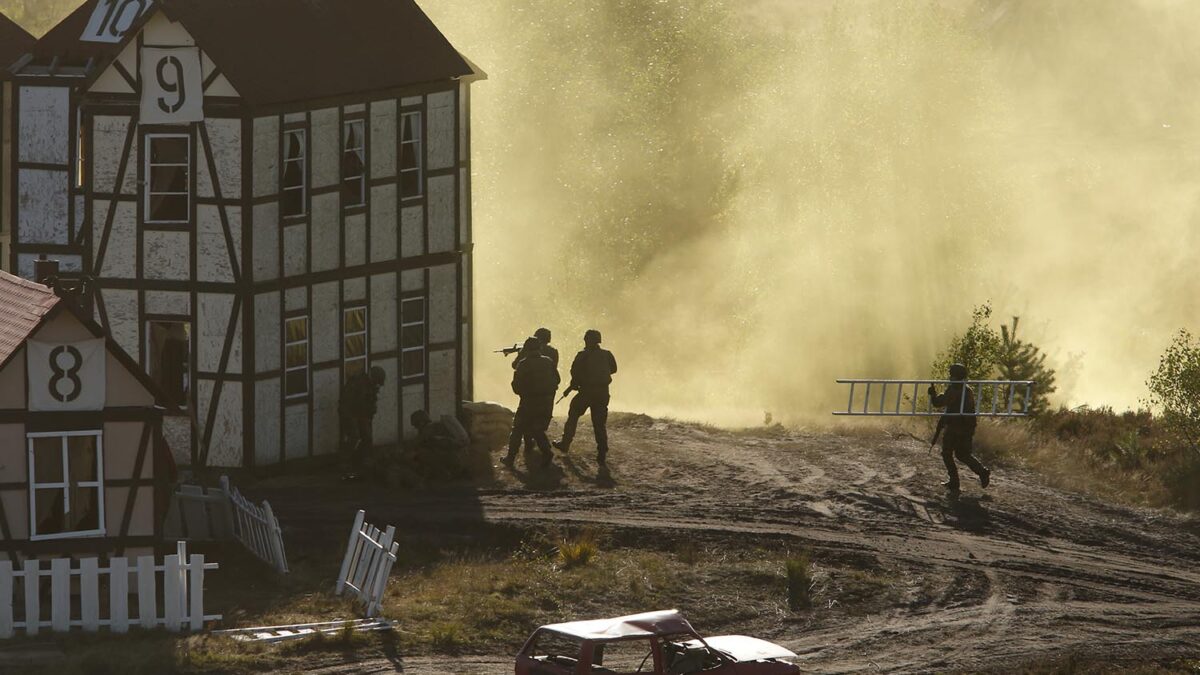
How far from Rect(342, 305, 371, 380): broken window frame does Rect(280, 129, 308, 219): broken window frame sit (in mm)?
1805

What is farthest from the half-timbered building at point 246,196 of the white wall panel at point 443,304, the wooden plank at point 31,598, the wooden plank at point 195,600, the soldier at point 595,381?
the wooden plank at point 31,598

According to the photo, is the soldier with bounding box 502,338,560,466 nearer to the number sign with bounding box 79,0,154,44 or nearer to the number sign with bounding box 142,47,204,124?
the number sign with bounding box 142,47,204,124

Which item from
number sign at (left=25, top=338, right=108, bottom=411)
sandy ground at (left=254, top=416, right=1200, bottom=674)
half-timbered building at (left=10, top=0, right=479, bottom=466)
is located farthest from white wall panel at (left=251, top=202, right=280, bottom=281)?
number sign at (left=25, top=338, right=108, bottom=411)

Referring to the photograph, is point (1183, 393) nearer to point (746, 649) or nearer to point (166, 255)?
point (746, 649)

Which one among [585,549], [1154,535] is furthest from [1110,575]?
[585,549]

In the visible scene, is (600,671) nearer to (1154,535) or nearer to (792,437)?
(1154,535)

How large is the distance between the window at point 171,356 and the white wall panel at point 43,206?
86.3 inches

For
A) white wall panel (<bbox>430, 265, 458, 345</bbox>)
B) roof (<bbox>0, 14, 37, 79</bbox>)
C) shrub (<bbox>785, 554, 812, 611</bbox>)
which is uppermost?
roof (<bbox>0, 14, 37, 79</bbox>)

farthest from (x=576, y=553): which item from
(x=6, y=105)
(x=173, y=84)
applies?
(x=6, y=105)

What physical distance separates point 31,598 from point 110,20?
13176mm

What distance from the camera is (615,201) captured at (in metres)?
80.5

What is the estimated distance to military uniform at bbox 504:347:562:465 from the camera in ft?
94.9

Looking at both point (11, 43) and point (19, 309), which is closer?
point (19, 309)

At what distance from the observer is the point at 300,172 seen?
30016 millimetres
